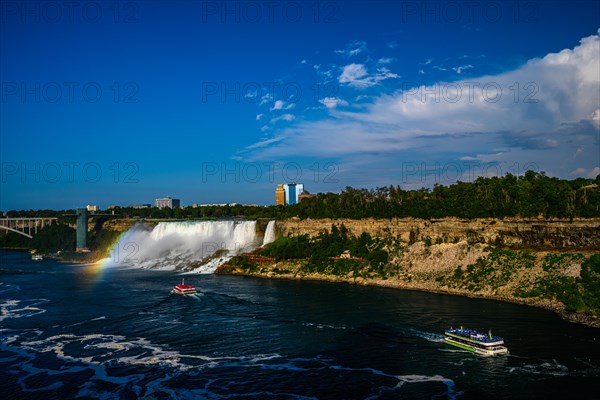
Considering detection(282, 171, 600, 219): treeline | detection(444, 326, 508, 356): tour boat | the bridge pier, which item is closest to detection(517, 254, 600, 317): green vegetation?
detection(282, 171, 600, 219): treeline

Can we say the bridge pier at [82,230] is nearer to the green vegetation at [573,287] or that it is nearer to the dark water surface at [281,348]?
the dark water surface at [281,348]

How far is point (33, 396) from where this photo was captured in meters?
29.1

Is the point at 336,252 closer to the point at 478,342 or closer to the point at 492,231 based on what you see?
the point at 492,231

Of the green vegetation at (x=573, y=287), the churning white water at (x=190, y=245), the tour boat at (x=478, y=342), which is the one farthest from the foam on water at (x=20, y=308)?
the green vegetation at (x=573, y=287)

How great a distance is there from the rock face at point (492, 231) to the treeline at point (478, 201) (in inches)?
45.3

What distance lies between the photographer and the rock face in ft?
184

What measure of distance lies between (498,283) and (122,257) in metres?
79.0

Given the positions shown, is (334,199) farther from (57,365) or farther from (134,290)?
(57,365)

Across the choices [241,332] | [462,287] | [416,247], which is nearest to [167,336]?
[241,332]

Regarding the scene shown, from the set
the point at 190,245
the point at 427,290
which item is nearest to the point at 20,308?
the point at 190,245

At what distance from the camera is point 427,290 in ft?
196

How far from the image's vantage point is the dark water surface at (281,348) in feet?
97.6

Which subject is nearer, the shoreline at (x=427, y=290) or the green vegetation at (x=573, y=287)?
the shoreline at (x=427, y=290)

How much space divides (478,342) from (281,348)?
49.8 ft
